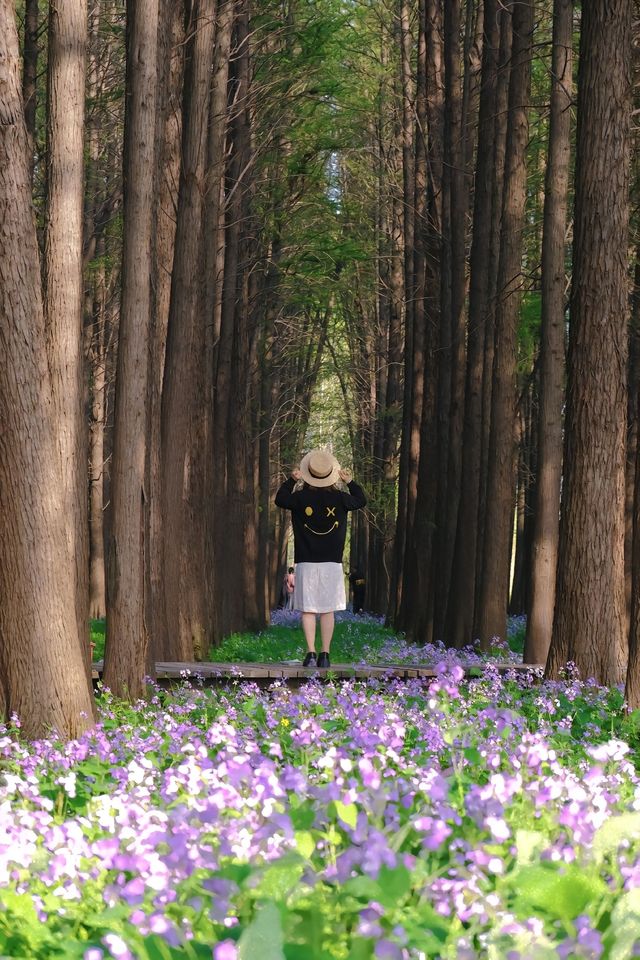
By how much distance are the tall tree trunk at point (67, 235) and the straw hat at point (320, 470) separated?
12.5 ft

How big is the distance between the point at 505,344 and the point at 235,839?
15065mm

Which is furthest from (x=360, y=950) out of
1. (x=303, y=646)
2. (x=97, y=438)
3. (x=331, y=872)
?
(x=97, y=438)

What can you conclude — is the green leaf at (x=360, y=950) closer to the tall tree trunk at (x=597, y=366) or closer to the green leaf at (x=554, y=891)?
the green leaf at (x=554, y=891)

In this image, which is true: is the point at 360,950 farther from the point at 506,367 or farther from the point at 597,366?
the point at 506,367

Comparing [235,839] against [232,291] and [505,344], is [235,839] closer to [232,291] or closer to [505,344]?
[505,344]

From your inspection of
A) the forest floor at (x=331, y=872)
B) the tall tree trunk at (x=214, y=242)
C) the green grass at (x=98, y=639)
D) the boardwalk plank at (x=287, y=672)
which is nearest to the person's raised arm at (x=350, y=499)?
the boardwalk plank at (x=287, y=672)

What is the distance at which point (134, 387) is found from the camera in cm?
1219

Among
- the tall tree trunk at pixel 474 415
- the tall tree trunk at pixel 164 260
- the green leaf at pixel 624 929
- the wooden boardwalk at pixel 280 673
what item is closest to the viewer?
the green leaf at pixel 624 929

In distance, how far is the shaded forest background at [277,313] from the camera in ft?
31.2

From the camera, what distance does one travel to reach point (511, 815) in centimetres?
390

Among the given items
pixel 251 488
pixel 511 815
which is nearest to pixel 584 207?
pixel 511 815

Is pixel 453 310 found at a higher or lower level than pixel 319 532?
higher

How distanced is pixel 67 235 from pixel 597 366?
4.28m

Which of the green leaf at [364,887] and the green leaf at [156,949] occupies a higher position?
the green leaf at [364,887]
